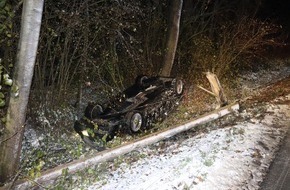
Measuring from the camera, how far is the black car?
6609 millimetres

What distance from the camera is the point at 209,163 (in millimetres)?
5840

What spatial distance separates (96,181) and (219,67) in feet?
26.4

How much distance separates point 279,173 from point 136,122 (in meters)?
3.17

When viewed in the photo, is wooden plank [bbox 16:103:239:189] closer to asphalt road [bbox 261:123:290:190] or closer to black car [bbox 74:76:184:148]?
black car [bbox 74:76:184:148]

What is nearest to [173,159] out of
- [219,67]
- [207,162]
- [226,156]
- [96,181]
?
[207,162]

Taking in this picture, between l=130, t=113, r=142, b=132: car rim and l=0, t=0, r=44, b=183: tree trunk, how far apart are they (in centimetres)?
264

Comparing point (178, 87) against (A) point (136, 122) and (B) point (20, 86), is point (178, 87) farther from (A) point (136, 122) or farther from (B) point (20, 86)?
(B) point (20, 86)

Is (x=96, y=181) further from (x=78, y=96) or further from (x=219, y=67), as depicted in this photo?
(x=219, y=67)

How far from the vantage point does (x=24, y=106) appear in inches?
191

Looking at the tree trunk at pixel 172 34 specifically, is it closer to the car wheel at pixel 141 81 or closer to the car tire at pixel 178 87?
the car tire at pixel 178 87

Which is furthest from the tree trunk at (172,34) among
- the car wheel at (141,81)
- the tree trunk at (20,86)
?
the tree trunk at (20,86)

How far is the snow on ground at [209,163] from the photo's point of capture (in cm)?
528

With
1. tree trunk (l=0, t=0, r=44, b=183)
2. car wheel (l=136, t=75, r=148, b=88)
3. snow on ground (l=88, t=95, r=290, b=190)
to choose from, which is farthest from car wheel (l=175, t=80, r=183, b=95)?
tree trunk (l=0, t=0, r=44, b=183)

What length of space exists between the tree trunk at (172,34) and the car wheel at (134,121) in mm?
3737
